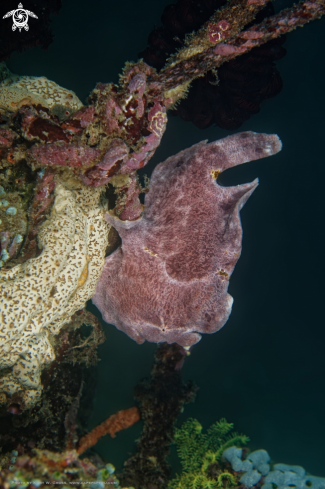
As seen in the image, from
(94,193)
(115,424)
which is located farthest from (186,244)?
(115,424)

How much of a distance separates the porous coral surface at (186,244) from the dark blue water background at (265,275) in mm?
1305

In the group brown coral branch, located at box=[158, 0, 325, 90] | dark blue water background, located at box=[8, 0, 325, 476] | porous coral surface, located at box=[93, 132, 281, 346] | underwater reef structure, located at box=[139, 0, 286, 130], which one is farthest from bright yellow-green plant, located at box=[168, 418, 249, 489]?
brown coral branch, located at box=[158, 0, 325, 90]

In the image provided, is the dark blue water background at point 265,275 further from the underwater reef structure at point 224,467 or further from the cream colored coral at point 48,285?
the cream colored coral at point 48,285

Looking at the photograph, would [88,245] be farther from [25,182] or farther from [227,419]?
[227,419]

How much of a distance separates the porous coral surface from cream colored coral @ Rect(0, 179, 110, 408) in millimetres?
298

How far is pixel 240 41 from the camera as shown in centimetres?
228

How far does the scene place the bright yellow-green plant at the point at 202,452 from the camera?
4.37 metres

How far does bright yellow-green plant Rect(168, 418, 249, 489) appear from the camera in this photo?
14.3ft

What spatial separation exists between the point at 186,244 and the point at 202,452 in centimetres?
426

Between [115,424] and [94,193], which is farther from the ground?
[94,193]

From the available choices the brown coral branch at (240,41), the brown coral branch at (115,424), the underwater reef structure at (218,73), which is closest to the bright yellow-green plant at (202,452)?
the brown coral branch at (115,424)

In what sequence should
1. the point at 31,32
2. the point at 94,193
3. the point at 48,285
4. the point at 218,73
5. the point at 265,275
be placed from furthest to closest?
the point at 265,275, the point at 31,32, the point at 218,73, the point at 94,193, the point at 48,285

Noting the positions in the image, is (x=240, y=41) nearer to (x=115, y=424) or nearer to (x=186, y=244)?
(x=186, y=244)

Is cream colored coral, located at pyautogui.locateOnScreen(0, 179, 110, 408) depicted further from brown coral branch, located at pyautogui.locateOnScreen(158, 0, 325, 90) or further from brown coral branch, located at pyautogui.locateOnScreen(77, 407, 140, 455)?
brown coral branch, located at pyautogui.locateOnScreen(77, 407, 140, 455)
